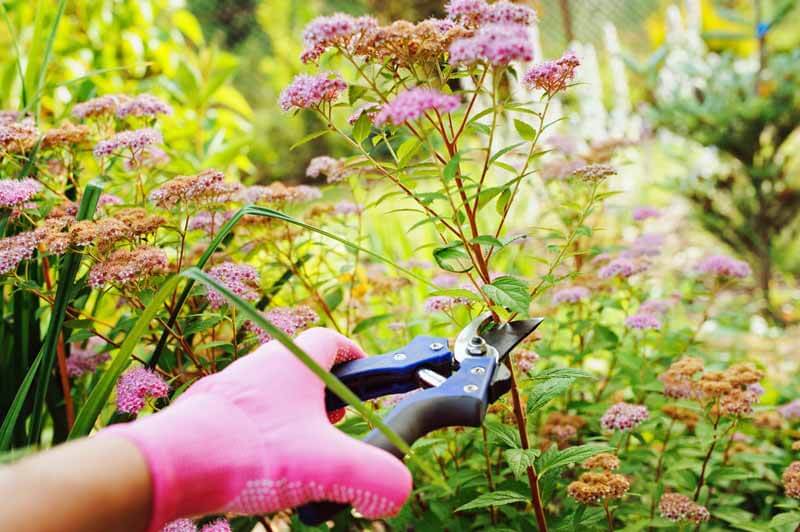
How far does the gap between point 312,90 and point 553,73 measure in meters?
0.29

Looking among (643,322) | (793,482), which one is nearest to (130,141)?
(643,322)

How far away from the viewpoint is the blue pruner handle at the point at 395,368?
0.76 m

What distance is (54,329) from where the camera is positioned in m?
0.87

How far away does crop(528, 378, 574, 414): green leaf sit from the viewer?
0.93 meters

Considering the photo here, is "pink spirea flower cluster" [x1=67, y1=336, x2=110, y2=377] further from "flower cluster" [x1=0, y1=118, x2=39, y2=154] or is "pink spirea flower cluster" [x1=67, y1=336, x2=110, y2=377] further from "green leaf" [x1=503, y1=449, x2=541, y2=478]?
"green leaf" [x1=503, y1=449, x2=541, y2=478]

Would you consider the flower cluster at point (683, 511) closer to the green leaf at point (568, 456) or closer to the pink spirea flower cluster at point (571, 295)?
the green leaf at point (568, 456)

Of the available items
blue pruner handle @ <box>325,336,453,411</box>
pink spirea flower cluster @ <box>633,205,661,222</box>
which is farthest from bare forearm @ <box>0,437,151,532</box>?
pink spirea flower cluster @ <box>633,205,661,222</box>

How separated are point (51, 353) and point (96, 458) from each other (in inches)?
17.9

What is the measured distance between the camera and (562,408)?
4.45 ft

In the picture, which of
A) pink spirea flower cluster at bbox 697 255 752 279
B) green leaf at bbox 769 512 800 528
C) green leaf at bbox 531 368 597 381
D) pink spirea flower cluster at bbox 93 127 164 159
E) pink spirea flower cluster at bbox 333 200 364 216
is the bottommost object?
green leaf at bbox 769 512 800 528

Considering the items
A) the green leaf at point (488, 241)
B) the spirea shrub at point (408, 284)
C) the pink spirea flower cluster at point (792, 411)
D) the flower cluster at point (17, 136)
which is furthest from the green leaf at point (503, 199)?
the pink spirea flower cluster at point (792, 411)

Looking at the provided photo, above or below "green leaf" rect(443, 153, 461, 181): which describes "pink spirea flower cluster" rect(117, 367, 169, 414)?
below

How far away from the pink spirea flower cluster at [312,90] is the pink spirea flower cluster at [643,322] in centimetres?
72

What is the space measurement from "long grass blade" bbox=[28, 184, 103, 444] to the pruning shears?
0.37 meters
